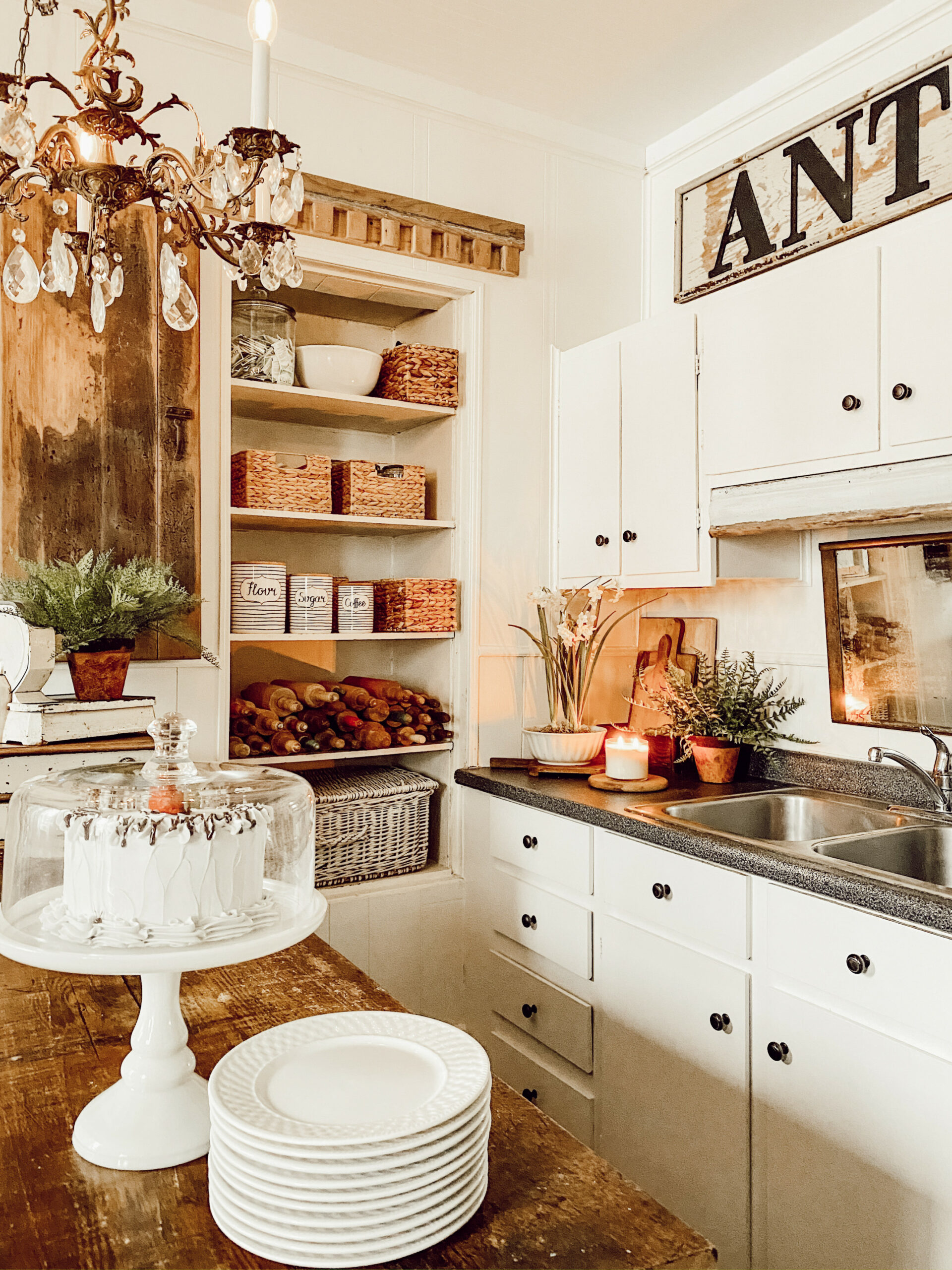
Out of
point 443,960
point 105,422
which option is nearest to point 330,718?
point 443,960

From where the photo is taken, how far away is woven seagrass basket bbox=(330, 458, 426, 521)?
297 centimetres

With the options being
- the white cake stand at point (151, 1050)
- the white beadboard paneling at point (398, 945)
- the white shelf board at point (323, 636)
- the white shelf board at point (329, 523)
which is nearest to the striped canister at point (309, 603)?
the white shelf board at point (323, 636)

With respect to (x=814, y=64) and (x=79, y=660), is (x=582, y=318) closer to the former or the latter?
(x=814, y=64)

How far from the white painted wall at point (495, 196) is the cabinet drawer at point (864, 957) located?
51.7 inches

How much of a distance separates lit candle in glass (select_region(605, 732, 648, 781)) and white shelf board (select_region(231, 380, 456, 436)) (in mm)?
1157

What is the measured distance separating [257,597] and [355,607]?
13.4 inches

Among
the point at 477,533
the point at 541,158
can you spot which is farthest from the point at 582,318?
the point at 477,533

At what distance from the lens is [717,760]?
2773mm

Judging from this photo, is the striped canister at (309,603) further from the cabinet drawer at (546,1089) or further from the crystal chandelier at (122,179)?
the crystal chandelier at (122,179)

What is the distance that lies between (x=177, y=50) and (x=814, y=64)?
1741 mm

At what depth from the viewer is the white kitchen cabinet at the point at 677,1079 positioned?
2.01 metres

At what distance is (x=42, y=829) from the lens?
3.75 feet

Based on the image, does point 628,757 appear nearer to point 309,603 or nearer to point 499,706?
point 499,706

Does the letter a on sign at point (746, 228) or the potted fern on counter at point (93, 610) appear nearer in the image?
the potted fern on counter at point (93, 610)
